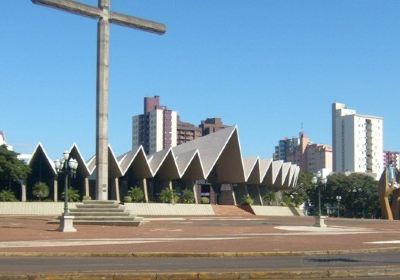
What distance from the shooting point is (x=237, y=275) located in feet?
45.7

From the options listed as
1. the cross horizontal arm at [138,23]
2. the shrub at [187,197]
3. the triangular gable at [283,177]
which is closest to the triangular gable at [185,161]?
the shrub at [187,197]

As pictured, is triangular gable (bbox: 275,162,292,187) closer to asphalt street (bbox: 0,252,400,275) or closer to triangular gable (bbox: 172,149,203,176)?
triangular gable (bbox: 172,149,203,176)

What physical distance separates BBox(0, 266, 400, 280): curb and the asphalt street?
120 centimetres

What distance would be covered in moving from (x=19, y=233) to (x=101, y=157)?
1159cm

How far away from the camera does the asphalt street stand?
1540cm

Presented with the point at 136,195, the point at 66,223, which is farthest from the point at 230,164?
the point at 66,223

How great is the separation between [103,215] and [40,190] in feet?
116

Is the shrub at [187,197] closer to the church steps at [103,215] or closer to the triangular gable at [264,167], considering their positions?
the triangular gable at [264,167]

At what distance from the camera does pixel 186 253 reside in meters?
19.8

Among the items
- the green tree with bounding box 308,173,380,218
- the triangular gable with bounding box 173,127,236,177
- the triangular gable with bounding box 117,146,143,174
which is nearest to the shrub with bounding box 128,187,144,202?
the triangular gable with bounding box 117,146,143,174

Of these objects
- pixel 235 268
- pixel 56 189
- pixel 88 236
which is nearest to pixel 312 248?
pixel 235 268

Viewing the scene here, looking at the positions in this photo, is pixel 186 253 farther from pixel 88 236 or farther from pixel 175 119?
pixel 175 119

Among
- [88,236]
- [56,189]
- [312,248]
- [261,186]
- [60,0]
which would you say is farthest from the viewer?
[261,186]

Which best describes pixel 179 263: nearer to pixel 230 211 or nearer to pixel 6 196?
pixel 6 196
